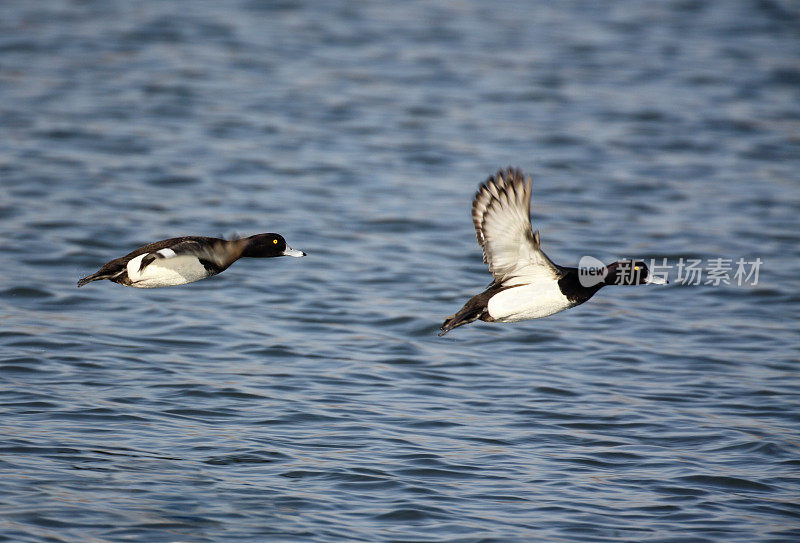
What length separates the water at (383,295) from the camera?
9.09m

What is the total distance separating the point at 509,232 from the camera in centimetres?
873

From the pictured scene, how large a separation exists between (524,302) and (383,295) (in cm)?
573

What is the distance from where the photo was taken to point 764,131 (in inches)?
942

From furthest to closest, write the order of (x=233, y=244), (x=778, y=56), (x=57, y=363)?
(x=778, y=56)
(x=57, y=363)
(x=233, y=244)

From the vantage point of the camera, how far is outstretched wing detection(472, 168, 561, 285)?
856 cm

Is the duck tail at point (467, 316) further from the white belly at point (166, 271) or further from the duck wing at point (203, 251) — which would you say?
the white belly at point (166, 271)

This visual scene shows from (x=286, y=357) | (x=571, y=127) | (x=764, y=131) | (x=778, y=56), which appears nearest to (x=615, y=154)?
(x=571, y=127)

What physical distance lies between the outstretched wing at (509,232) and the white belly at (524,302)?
0.11 metres

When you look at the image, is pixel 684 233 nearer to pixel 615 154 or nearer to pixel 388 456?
pixel 615 154

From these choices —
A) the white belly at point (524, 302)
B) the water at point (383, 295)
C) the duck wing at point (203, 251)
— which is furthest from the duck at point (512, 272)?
the duck wing at point (203, 251)

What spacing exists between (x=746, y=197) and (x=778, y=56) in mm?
10979

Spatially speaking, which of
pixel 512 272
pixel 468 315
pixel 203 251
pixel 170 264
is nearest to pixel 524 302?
pixel 512 272
